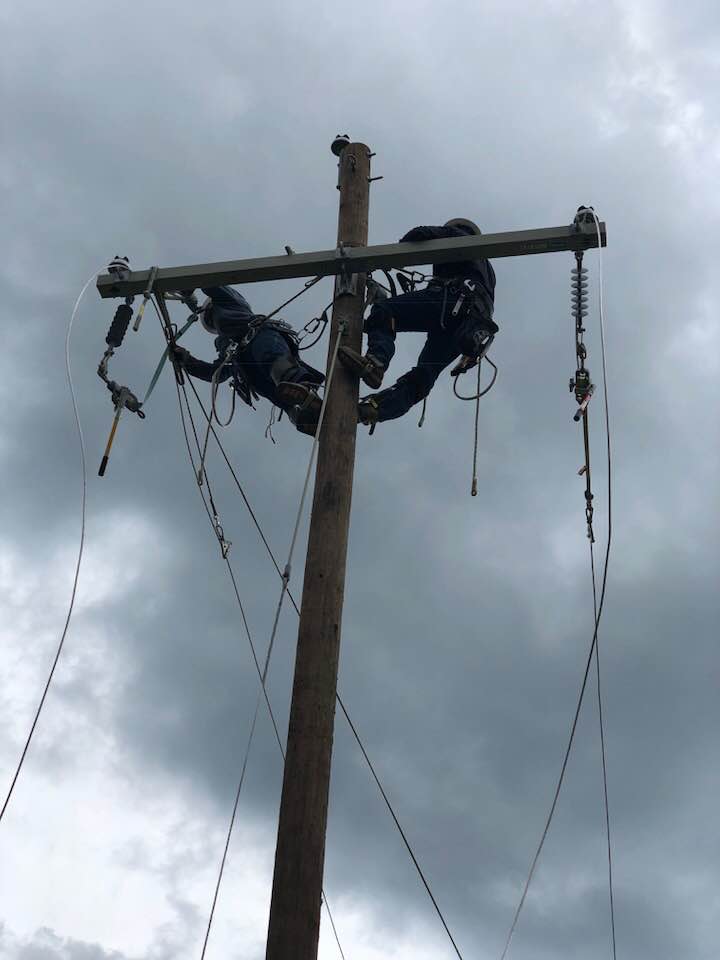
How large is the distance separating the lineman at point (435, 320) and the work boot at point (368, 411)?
68 millimetres

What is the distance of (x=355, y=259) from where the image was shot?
291 inches

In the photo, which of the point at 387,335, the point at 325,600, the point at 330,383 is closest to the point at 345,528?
the point at 325,600

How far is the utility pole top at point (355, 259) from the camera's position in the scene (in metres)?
7.23

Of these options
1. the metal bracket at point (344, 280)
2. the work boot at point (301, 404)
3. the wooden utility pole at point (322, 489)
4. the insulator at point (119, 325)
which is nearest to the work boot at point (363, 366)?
the wooden utility pole at point (322, 489)

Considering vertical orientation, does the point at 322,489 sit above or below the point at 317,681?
above

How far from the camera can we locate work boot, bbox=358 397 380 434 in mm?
7340

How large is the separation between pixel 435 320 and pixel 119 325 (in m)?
2.19

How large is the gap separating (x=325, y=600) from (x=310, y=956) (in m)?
1.76

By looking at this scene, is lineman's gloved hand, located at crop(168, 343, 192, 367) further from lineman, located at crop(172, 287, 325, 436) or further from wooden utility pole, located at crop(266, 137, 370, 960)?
wooden utility pole, located at crop(266, 137, 370, 960)

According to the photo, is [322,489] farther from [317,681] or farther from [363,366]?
[317,681]

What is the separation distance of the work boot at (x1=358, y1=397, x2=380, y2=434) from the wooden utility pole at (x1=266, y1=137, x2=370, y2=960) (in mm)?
283

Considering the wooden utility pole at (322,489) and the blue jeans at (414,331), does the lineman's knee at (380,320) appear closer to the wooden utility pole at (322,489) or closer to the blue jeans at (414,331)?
the blue jeans at (414,331)

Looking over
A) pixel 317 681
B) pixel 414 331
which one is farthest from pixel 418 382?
pixel 317 681

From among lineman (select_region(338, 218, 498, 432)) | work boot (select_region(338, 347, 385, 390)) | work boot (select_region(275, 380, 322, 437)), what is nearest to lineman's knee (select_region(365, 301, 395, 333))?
lineman (select_region(338, 218, 498, 432))
